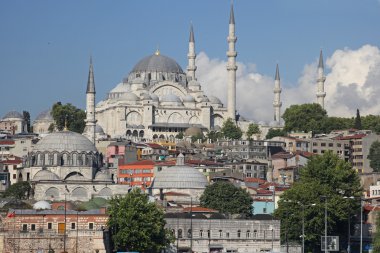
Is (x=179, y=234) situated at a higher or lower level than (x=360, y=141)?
lower

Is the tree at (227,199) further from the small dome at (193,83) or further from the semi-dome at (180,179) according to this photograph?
the small dome at (193,83)

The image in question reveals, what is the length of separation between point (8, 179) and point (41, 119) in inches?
1825

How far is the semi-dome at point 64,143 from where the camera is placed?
92500 mm

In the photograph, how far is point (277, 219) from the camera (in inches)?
2970

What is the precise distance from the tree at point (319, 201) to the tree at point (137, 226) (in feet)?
30.8

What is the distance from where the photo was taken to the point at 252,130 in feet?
443

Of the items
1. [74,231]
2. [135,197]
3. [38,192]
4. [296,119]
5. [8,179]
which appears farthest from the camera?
[296,119]

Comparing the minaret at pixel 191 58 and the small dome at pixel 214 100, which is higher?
the minaret at pixel 191 58

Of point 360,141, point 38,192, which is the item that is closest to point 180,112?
point 360,141

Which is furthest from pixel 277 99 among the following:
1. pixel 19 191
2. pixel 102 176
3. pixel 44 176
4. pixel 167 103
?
pixel 19 191

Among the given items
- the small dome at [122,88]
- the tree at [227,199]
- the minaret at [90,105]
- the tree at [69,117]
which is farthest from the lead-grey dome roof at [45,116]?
the tree at [227,199]

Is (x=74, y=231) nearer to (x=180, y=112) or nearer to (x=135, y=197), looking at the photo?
(x=135, y=197)

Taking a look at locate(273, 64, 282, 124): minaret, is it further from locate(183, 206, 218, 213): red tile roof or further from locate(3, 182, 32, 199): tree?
locate(183, 206, 218, 213): red tile roof

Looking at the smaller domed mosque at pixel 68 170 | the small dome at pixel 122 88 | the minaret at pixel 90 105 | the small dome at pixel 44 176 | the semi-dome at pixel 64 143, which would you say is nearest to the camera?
the smaller domed mosque at pixel 68 170
